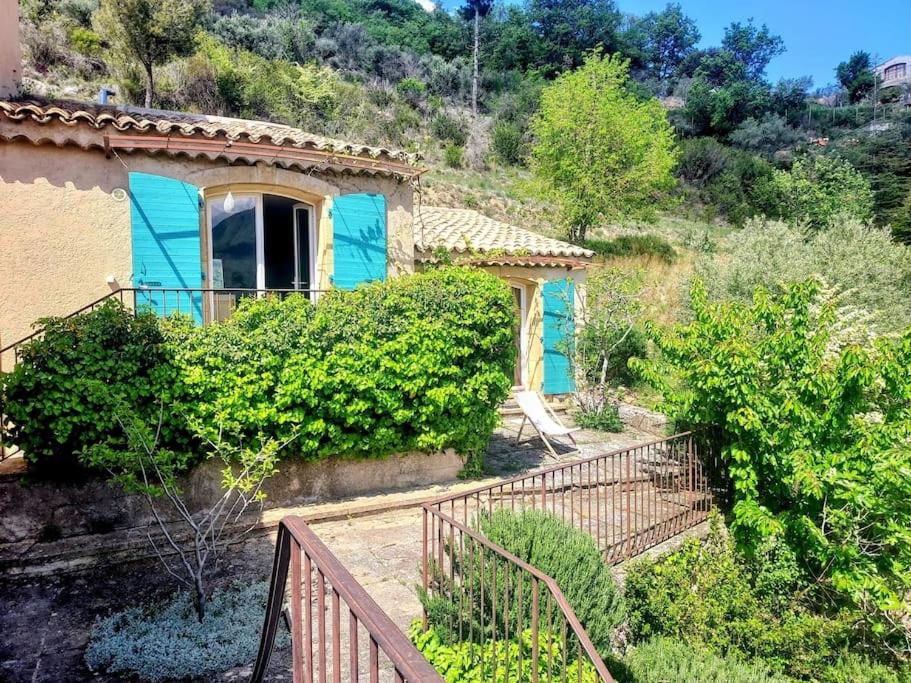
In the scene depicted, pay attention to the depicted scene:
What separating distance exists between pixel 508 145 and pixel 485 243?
24698 millimetres

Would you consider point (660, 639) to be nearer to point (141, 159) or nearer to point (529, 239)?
point (141, 159)

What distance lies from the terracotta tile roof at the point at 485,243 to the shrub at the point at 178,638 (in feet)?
22.7

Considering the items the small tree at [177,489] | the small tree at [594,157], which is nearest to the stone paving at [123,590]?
the small tree at [177,489]

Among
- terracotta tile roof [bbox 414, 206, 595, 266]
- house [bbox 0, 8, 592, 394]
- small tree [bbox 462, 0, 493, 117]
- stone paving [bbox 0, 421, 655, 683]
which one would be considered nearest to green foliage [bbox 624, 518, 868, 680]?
stone paving [bbox 0, 421, 655, 683]

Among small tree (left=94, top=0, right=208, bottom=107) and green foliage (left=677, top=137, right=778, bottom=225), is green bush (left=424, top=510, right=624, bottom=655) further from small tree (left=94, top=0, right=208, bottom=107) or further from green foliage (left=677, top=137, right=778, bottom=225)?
green foliage (left=677, top=137, right=778, bottom=225)

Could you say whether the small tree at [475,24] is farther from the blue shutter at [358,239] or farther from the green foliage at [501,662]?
the green foliage at [501,662]

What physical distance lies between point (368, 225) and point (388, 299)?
2332 millimetres

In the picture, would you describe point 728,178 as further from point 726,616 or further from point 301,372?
point 301,372

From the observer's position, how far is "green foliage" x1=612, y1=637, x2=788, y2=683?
4.21 m

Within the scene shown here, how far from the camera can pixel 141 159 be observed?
762cm

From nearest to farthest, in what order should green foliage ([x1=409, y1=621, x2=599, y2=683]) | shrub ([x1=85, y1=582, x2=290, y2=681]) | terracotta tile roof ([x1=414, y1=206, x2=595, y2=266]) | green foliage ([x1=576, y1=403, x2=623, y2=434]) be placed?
1. green foliage ([x1=409, y1=621, x2=599, y2=683])
2. shrub ([x1=85, y1=582, x2=290, y2=681])
3. terracotta tile roof ([x1=414, y1=206, x2=595, y2=266])
4. green foliage ([x1=576, y1=403, x2=623, y2=434])

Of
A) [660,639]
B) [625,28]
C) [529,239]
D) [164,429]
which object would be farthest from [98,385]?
[625,28]

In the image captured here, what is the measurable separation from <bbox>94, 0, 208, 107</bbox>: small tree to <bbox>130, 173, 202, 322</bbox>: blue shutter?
12.4 meters

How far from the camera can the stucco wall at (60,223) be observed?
7.04 m
